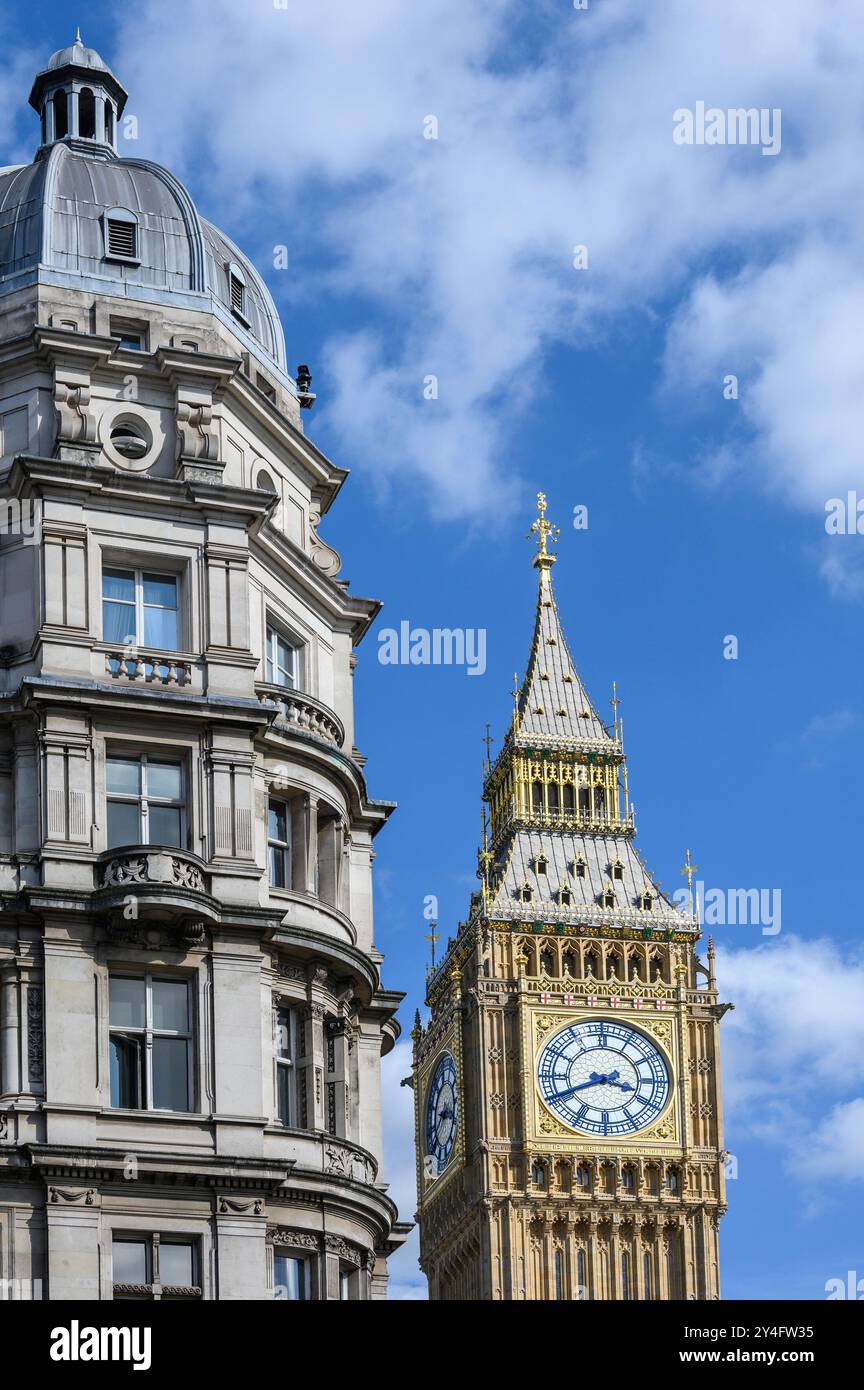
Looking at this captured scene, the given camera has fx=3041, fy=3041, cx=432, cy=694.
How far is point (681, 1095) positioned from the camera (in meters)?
137

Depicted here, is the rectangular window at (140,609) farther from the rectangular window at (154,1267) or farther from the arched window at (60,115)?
the arched window at (60,115)

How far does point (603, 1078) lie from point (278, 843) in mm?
84838

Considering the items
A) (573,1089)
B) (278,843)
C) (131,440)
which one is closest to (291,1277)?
(278,843)

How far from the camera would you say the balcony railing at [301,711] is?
54344mm

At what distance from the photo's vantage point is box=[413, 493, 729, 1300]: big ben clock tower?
13500 centimetres

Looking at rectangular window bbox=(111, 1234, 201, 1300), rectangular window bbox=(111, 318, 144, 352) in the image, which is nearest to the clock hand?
rectangular window bbox=(111, 318, 144, 352)

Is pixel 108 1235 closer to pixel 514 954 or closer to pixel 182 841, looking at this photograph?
pixel 182 841

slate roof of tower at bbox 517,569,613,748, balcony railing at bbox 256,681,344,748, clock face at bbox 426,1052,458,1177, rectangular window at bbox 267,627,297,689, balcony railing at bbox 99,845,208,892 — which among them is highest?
slate roof of tower at bbox 517,569,613,748

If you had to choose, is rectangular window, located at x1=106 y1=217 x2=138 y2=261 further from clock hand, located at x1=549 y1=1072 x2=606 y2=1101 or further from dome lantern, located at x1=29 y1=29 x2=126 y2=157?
clock hand, located at x1=549 y1=1072 x2=606 y2=1101

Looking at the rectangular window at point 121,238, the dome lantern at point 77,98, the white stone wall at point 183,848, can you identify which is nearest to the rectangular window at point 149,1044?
the white stone wall at point 183,848

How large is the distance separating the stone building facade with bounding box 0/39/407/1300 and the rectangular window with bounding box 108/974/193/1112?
2.0 inches

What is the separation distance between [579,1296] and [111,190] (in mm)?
82881
